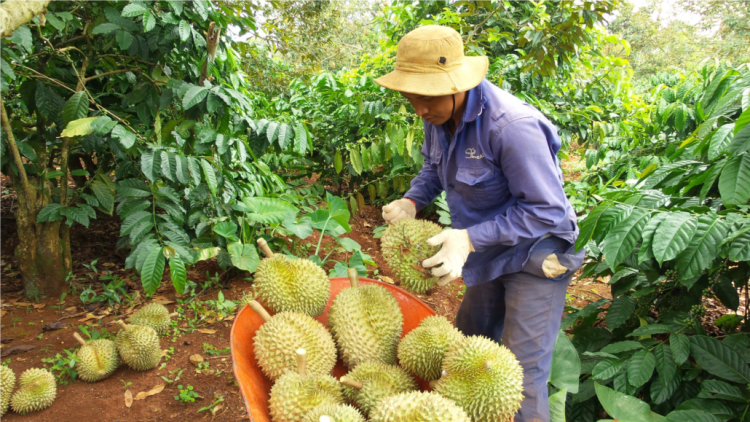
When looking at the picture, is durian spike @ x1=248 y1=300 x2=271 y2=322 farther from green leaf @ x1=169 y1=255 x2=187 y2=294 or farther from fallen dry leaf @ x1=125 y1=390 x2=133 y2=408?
fallen dry leaf @ x1=125 y1=390 x2=133 y2=408

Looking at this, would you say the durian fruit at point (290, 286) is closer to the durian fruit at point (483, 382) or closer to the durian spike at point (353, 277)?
the durian spike at point (353, 277)

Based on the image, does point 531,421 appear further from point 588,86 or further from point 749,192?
point 588,86

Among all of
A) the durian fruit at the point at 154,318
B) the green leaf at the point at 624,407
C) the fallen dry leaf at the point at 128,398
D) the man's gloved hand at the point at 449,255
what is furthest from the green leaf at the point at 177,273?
the green leaf at the point at 624,407

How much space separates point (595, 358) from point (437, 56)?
2.02 m

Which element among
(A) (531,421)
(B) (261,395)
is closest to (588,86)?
(A) (531,421)

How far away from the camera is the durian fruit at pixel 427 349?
1.46 m

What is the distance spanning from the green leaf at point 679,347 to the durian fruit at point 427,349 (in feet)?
4.44

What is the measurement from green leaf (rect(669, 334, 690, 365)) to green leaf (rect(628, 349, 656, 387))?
10 cm

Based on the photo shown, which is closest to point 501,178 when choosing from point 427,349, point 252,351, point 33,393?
point 427,349

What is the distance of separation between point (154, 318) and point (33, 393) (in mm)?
787

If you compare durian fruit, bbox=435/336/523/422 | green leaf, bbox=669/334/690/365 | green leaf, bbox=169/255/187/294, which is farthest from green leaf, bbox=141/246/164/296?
green leaf, bbox=669/334/690/365

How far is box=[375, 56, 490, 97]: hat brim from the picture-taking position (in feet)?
5.31

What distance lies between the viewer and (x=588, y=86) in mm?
5168

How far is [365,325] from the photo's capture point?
1619 mm
